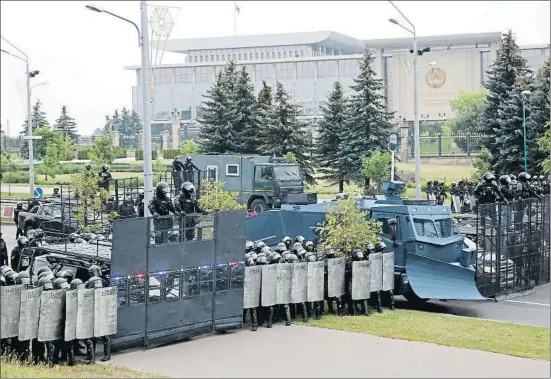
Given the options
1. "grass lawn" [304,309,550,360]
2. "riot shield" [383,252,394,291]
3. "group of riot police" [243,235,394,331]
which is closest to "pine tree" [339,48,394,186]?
"riot shield" [383,252,394,291]

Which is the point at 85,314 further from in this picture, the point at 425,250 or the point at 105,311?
the point at 425,250

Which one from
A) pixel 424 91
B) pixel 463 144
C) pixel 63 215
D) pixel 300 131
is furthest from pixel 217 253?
pixel 424 91

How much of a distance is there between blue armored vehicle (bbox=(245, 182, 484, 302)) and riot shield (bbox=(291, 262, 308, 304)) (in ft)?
9.09

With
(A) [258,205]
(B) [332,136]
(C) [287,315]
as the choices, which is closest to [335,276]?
(C) [287,315]

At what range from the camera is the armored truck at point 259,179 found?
115ft

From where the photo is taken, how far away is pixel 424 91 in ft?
248

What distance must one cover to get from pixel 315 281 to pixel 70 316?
487 centimetres

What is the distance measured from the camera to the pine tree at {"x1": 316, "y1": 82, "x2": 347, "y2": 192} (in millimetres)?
48000

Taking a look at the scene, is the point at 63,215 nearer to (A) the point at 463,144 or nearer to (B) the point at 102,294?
(B) the point at 102,294

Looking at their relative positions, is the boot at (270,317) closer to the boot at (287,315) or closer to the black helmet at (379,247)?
the boot at (287,315)

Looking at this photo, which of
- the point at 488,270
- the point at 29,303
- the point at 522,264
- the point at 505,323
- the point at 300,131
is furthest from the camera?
the point at 300,131

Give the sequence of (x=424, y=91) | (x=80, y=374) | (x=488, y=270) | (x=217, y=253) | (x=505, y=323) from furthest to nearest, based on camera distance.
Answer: (x=424, y=91) < (x=488, y=270) < (x=505, y=323) < (x=217, y=253) < (x=80, y=374)

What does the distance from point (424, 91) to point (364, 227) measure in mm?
60065

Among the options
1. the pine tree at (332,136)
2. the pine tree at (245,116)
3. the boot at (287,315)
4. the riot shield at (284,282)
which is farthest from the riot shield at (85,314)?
the pine tree at (332,136)
